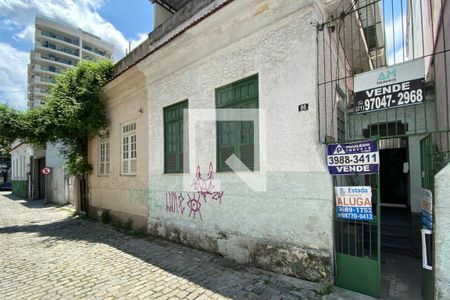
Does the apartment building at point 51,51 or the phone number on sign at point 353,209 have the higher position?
the apartment building at point 51,51

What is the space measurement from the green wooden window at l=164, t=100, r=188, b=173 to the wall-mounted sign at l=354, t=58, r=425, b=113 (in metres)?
4.01

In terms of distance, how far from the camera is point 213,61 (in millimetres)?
5867

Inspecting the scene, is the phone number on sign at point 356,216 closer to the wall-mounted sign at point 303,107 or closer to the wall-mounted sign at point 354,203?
the wall-mounted sign at point 354,203

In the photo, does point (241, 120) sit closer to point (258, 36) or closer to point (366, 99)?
point (258, 36)

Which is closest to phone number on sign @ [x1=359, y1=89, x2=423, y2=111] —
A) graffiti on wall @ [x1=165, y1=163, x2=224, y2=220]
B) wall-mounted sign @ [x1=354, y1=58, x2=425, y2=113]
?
wall-mounted sign @ [x1=354, y1=58, x2=425, y2=113]

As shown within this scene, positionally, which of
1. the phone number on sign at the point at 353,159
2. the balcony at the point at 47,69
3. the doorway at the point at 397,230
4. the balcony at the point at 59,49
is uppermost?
the balcony at the point at 59,49

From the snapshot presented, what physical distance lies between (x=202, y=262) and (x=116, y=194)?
526 cm

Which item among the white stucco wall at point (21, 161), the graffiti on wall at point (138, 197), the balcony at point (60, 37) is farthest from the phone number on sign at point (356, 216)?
the balcony at point (60, 37)

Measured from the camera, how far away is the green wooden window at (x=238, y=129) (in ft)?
16.8

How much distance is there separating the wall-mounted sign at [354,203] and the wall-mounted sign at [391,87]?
1.26m

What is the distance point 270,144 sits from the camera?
4.75 m

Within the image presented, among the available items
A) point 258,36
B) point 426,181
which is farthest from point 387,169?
point 258,36

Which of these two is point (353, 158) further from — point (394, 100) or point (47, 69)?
point (47, 69)

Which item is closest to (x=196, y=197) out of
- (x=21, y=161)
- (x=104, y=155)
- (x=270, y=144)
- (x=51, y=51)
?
(x=270, y=144)
